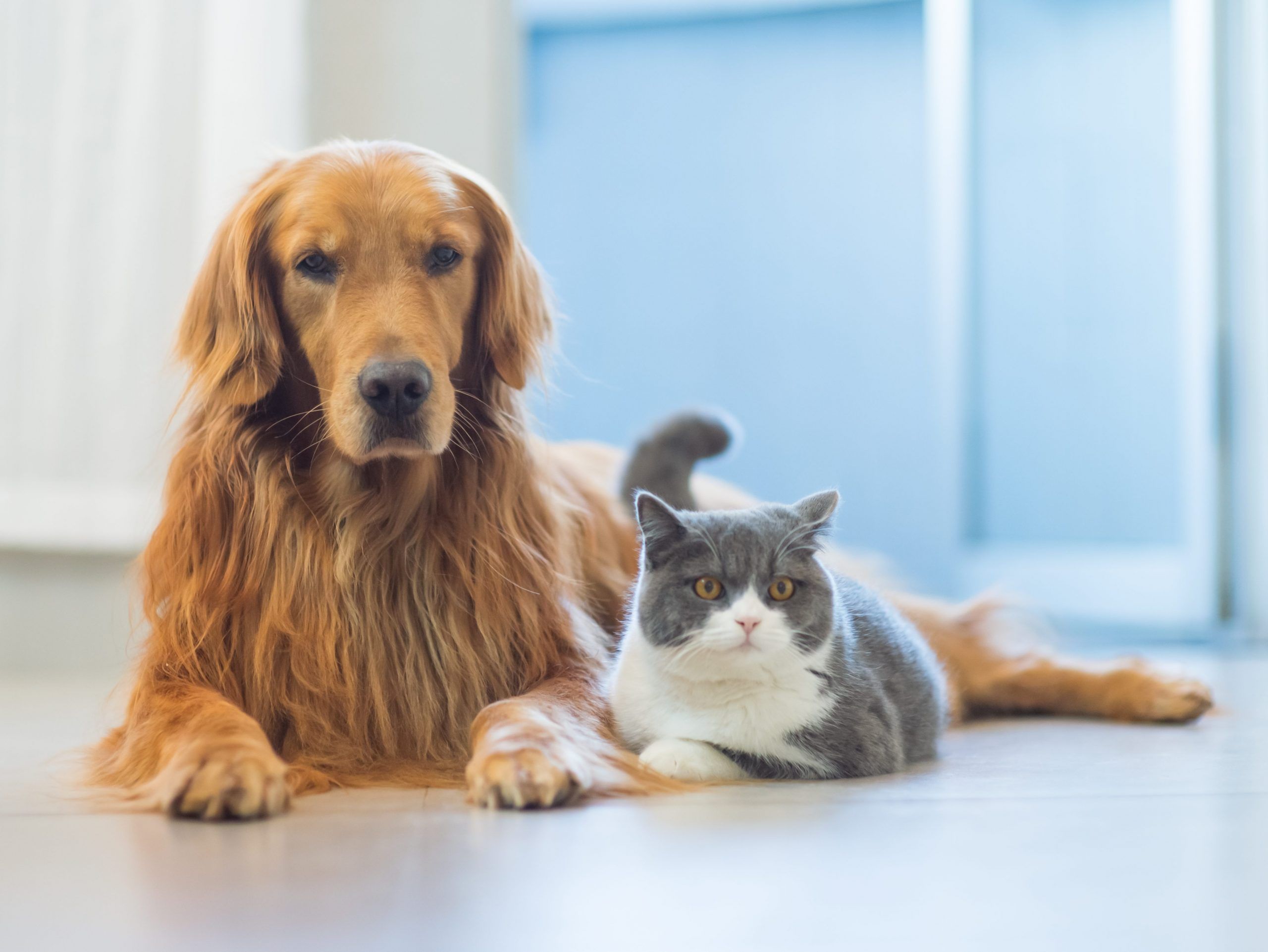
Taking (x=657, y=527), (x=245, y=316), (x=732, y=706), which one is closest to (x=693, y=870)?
(x=732, y=706)

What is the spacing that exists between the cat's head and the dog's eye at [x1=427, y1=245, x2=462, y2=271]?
0.39 m

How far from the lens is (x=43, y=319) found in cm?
278

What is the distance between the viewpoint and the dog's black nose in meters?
1.33

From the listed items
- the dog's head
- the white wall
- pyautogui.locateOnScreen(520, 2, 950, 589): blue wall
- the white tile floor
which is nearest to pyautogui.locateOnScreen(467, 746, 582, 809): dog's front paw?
the white tile floor

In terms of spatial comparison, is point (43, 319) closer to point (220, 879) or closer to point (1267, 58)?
point (220, 879)

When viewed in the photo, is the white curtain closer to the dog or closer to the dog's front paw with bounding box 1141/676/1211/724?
the dog

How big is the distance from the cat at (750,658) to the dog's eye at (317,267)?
→ 0.48 meters

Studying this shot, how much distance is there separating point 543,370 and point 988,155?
257cm

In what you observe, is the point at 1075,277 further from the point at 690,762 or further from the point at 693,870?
the point at 693,870

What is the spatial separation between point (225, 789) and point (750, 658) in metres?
0.58

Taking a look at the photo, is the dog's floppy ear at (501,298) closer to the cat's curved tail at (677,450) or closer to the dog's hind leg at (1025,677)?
the cat's curved tail at (677,450)

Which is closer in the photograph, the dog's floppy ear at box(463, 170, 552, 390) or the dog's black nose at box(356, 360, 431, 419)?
the dog's black nose at box(356, 360, 431, 419)

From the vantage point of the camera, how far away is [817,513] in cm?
143

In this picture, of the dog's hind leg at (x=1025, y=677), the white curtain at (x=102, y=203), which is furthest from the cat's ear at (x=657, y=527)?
the white curtain at (x=102, y=203)
